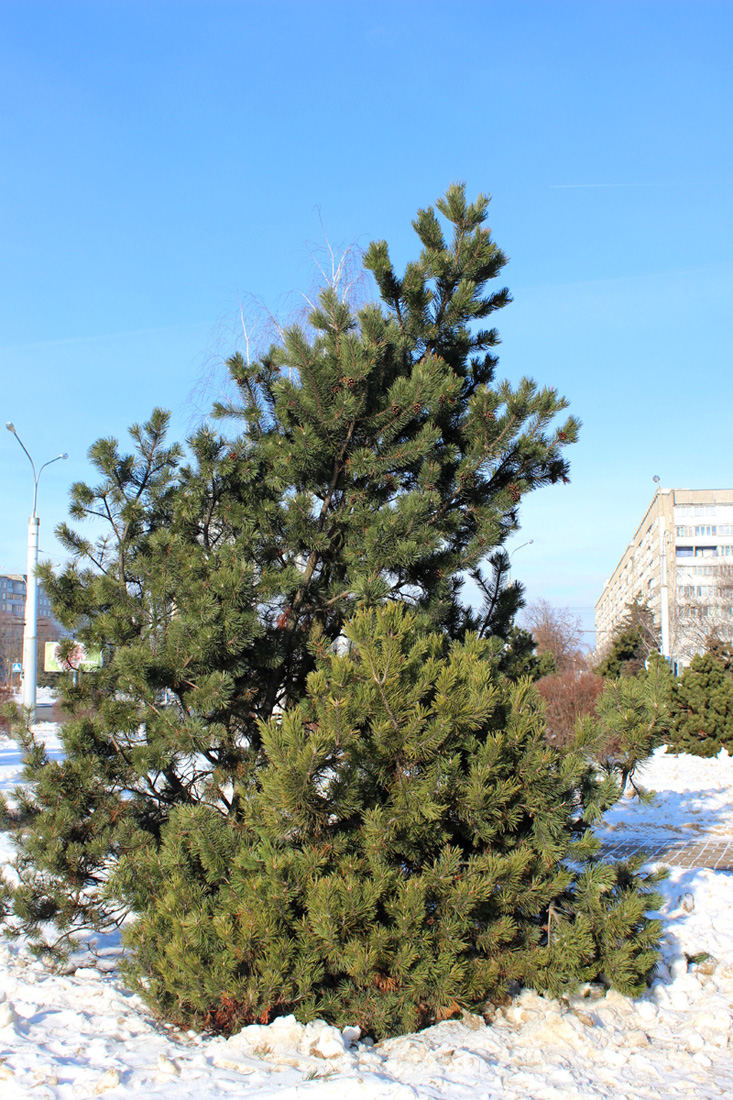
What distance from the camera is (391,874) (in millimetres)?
3393

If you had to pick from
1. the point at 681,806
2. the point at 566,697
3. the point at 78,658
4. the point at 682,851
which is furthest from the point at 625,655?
the point at 78,658

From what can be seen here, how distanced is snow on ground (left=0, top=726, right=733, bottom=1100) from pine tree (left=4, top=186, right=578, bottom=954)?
62cm

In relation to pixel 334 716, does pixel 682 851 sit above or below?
below

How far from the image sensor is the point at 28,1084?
9.57 ft

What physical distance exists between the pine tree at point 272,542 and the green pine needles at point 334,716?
0.02 metres

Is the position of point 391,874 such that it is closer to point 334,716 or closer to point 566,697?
point 334,716

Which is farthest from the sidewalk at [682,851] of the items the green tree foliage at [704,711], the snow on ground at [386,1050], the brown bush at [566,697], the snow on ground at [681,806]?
the green tree foliage at [704,711]

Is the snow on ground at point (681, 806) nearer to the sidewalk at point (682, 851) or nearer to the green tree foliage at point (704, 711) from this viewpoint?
the sidewalk at point (682, 851)

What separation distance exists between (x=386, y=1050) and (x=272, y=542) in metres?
2.71

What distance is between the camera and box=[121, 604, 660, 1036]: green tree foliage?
337 cm

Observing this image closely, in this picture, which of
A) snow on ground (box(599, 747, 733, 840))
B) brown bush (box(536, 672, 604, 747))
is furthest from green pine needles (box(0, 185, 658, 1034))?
brown bush (box(536, 672, 604, 747))

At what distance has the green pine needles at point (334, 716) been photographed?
3424 millimetres

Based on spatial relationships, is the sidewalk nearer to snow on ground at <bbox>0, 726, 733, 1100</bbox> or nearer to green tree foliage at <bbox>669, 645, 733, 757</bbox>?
snow on ground at <bbox>0, 726, 733, 1100</bbox>

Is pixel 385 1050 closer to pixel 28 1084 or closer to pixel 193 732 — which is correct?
pixel 28 1084
